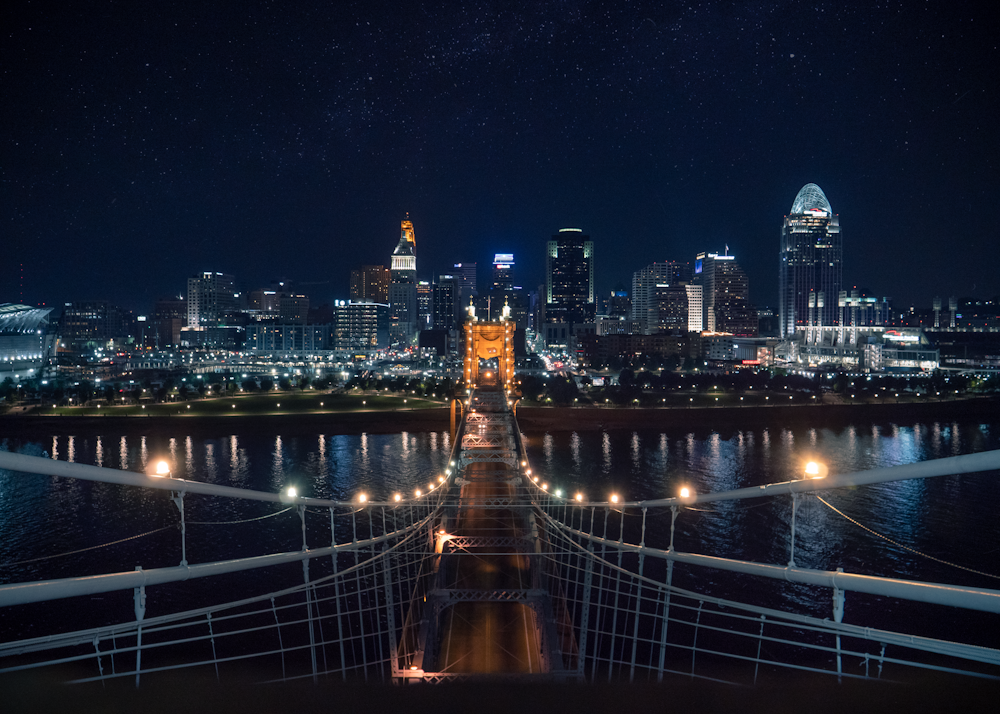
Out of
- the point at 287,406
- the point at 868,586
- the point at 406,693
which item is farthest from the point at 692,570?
the point at 287,406

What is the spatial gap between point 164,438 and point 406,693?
22457 millimetres

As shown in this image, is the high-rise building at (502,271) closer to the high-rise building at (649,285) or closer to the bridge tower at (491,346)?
the high-rise building at (649,285)

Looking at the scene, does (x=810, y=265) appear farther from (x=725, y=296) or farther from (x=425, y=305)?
(x=425, y=305)

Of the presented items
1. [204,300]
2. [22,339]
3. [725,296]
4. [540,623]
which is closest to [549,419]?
[540,623]

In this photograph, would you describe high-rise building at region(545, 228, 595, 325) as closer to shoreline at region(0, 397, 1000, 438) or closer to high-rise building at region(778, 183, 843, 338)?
high-rise building at region(778, 183, 843, 338)

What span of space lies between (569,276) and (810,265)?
31560mm

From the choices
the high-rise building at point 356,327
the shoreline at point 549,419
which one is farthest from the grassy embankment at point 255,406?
the high-rise building at point 356,327

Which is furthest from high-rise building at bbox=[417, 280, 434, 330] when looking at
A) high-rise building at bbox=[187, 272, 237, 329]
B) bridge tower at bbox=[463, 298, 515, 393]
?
bridge tower at bbox=[463, 298, 515, 393]

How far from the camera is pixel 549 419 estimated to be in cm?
2289

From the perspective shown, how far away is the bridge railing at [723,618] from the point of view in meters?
1.63

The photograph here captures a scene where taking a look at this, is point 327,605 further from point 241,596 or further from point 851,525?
point 851,525

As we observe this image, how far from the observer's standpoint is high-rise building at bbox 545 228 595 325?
86500 mm

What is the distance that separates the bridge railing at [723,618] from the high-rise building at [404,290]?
69.5 meters

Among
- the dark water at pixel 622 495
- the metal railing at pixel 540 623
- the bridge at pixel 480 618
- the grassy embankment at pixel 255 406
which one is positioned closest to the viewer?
the metal railing at pixel 540 623
